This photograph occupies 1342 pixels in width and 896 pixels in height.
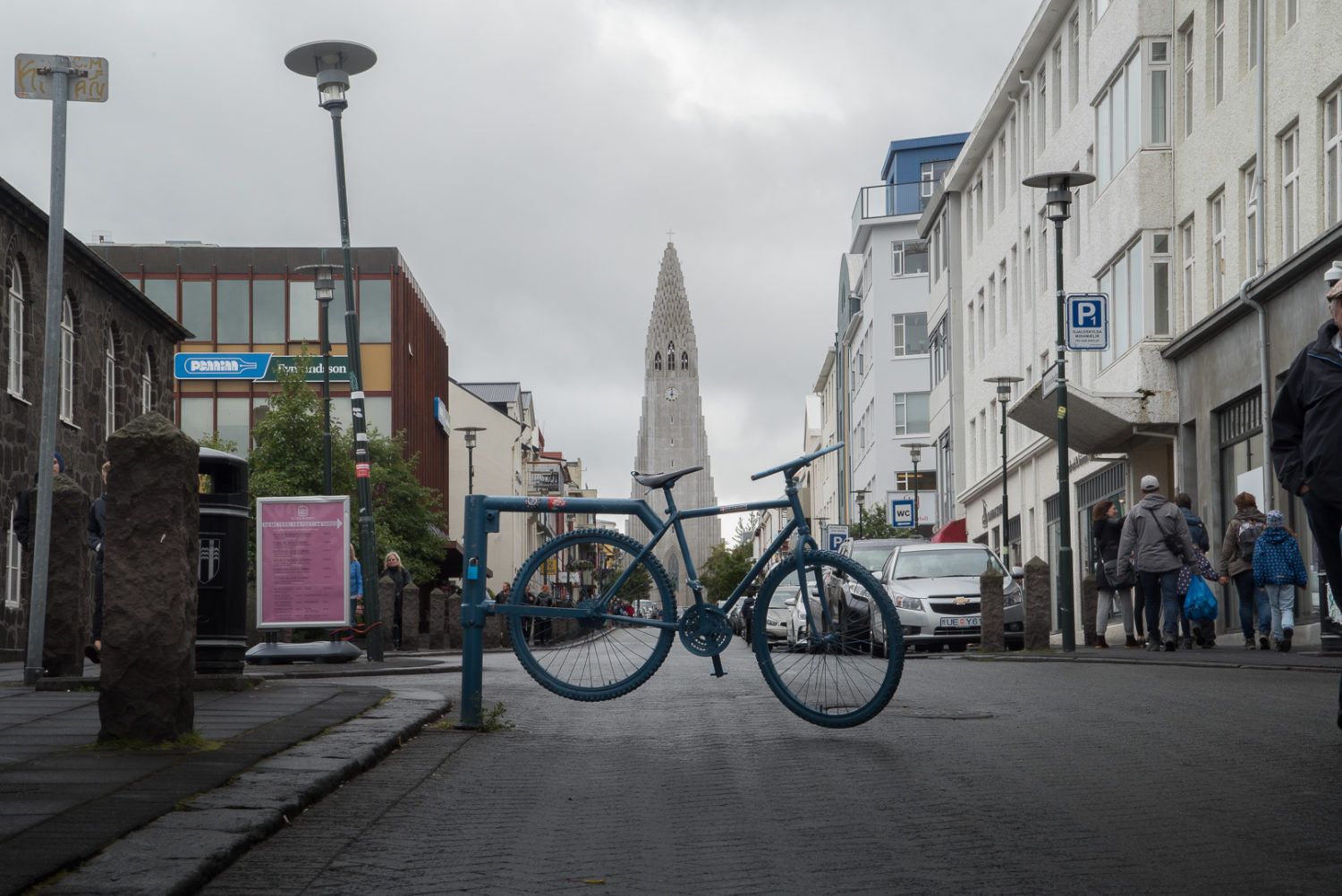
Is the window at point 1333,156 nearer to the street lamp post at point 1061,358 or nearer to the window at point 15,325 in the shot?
the street lamp post at point 1061,358

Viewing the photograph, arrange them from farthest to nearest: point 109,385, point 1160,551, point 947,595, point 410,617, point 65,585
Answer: point 109,385, point 410,617, point 947,595, point 1160,551, point 65,585

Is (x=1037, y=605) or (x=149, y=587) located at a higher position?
(x=149, y=587)

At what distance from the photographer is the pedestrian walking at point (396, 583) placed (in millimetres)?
31984

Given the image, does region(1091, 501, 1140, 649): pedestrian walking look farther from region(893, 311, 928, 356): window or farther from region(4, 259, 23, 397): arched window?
region(893, 311, 928, 356): window

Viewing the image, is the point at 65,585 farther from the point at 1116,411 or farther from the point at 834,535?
the point at 834,535

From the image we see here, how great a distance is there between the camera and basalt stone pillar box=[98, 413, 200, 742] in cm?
775

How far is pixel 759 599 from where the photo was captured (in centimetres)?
921

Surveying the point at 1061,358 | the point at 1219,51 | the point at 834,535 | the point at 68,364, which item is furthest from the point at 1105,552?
the point at 834,535

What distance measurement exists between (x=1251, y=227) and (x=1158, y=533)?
7.46 meters

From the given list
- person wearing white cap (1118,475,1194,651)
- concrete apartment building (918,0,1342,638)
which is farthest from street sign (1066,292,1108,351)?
person wearing white cap (1118,475,1194,651)

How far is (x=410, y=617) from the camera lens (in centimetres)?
3331

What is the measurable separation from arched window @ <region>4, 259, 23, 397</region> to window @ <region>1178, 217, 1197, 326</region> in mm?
19086

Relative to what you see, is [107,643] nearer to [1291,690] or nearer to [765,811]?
[765,811]

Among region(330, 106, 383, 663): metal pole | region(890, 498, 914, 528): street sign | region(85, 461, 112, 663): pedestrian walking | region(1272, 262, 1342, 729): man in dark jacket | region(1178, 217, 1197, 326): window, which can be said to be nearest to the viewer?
region(1272, 262, 1342, 729): man in dark jacket
